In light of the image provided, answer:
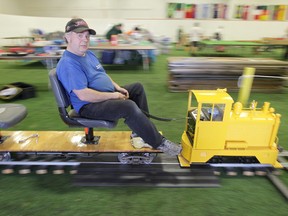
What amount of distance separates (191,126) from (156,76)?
4.67 m

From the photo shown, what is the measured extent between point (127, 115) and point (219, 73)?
3.85m

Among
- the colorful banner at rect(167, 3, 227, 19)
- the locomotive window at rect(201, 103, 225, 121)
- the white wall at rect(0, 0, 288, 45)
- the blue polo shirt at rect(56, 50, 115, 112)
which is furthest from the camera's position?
the colorful banner at rect(167, 3, 227, 19)

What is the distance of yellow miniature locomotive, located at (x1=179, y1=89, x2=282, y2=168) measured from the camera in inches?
94.7

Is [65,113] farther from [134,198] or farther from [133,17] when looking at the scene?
[133,17]

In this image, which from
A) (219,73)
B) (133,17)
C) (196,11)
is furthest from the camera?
(133,17)

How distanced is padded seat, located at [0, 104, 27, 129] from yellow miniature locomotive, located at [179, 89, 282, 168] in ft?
6.23

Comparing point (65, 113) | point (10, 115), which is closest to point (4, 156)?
point (10, 115)

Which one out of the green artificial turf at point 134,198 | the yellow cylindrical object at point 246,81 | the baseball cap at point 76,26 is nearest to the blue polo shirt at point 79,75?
the baseball cap at point 76,26

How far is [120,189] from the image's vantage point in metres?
2.34

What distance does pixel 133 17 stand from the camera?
16219mm

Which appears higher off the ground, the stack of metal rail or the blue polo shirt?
the blue polo shirt

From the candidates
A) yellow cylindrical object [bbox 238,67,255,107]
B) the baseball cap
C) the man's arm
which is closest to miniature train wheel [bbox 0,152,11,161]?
the man's arm

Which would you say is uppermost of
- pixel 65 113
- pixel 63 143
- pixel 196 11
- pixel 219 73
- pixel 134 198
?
pixel 196 11

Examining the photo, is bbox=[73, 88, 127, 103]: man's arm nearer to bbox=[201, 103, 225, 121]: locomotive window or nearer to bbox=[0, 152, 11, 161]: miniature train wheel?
bbox=[201, 103, 225, 121]: locomotive window
